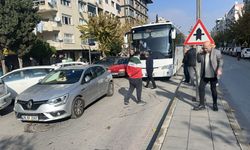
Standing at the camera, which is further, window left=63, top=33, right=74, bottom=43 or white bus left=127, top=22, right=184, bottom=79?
window left=63, top=33, right=74, bottom=43

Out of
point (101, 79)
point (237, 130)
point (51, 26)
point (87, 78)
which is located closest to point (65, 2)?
point (51, 26)

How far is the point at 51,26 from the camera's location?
32375 mm

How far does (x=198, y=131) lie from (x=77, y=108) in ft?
11.3

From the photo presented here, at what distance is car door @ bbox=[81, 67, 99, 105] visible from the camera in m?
7.90

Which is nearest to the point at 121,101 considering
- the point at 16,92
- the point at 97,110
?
the point at 97,110

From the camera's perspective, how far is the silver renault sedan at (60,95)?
6.69 meters

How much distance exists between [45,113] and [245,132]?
466cm

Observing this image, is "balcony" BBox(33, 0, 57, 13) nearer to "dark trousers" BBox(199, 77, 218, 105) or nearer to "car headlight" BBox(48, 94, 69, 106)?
"car headlight" BBox(48, 94, 69, 106)

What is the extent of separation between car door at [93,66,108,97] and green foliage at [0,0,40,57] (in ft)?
34.5

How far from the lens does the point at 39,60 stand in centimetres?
3006

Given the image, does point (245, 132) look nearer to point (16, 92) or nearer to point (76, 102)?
point (76, 102)

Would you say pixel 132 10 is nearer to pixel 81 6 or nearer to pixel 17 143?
pixel 81 6

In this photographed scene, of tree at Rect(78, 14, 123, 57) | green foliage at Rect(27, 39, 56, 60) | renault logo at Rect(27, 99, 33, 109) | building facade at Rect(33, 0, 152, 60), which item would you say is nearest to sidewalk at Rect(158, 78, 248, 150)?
renault logo at Rect(27, 99, 33, 109)

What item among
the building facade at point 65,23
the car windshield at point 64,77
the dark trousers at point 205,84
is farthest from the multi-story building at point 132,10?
the dark trousers at point 205,84
